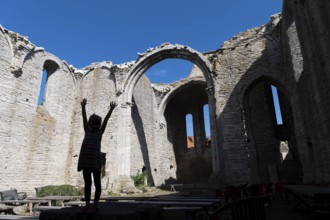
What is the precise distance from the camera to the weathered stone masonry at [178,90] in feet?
25.0

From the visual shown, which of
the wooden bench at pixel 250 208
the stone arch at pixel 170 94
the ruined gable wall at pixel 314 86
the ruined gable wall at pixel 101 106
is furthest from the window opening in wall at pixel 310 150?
the stone arch at pixel 170 94

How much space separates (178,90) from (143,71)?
4317 millimetres

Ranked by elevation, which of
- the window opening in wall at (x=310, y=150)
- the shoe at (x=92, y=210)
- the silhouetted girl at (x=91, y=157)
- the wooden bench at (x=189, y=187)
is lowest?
the wooden bench at (x=189, y=187)

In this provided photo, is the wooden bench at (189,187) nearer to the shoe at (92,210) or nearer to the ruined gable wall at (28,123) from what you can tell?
the ruined gable wall at (28,123)

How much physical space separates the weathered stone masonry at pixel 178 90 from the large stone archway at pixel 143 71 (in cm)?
6

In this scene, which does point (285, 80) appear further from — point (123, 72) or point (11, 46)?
point (11, 46)

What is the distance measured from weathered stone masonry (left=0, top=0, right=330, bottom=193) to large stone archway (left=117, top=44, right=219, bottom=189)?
0.18 feet

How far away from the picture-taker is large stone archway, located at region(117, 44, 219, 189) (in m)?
12.1

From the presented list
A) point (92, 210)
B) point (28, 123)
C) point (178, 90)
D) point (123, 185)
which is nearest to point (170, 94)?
point (178, 90)

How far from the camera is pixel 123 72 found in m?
14.0

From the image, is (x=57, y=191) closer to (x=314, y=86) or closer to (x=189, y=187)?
(x=189, y=187)

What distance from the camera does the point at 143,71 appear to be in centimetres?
1406

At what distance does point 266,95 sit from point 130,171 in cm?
1018

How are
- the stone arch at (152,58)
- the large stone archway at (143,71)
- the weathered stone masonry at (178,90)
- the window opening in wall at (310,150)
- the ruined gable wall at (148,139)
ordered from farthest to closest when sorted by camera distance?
the ruined gable wall at (148,139), the stone arch at (152,58), the large stone archway at (143,71), the window opening in wall at (310,150), the weathered stone masonry at (178,90)
